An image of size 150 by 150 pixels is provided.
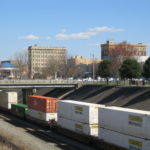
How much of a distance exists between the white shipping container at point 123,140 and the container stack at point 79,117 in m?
Result: 2.10

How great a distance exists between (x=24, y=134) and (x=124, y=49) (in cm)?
8038

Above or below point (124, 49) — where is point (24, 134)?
below

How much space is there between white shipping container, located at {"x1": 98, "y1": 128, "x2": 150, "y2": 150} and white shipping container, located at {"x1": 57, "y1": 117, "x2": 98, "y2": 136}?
2.02 m

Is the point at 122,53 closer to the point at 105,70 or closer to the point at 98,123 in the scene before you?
the point at 105,70

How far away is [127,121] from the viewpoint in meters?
26.2

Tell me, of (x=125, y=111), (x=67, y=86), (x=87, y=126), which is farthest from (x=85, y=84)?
(x=125, y=111)

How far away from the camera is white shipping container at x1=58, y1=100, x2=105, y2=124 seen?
31516mm

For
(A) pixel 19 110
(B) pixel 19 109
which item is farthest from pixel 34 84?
(A) pixel 19 110

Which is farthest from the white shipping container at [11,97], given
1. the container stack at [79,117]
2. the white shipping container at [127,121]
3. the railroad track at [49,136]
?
the white shipping container at [127,121]

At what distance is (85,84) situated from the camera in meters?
85.3

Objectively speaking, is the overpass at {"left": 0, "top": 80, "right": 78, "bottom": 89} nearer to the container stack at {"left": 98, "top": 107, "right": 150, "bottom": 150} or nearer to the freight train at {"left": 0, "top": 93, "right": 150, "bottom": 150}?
the freight train at {"left": 0, "top": 93, "right": 150, "bottom": 150}

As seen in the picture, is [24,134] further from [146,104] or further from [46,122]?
[146,104]

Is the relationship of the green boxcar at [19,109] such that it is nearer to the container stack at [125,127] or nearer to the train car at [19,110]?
the train car at [19,110]

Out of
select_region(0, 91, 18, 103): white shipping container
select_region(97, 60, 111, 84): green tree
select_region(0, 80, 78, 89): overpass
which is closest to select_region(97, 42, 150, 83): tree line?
select_region(97, 60, 111, 84): green tree
